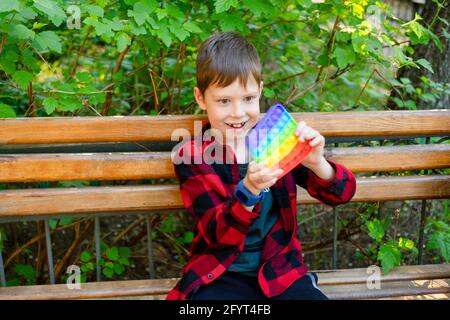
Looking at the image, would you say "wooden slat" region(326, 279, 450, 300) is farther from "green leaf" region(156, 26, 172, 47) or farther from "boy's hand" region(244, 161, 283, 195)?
"green leaf" region(156, 26, 172, 47)

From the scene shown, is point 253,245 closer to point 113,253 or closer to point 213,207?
point 213,207

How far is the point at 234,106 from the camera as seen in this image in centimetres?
203

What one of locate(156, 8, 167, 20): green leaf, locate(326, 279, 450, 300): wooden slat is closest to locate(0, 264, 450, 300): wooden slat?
locate(326, 279, 450, 300): wooden slat

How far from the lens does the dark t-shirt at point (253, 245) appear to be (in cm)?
214

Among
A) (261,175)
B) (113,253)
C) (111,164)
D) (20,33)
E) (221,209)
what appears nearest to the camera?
(261,175)

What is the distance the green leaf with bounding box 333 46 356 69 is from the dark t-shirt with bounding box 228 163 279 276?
2.37 ft

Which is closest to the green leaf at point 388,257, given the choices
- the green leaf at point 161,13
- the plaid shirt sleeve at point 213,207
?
the plaid shirt sleeve at point 213,207

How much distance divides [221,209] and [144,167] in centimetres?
50

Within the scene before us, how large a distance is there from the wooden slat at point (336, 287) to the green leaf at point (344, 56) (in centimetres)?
97

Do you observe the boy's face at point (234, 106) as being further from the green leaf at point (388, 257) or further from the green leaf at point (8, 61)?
the green leaf at point (388, 257)

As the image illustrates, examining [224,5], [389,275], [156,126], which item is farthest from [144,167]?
[389,275]
